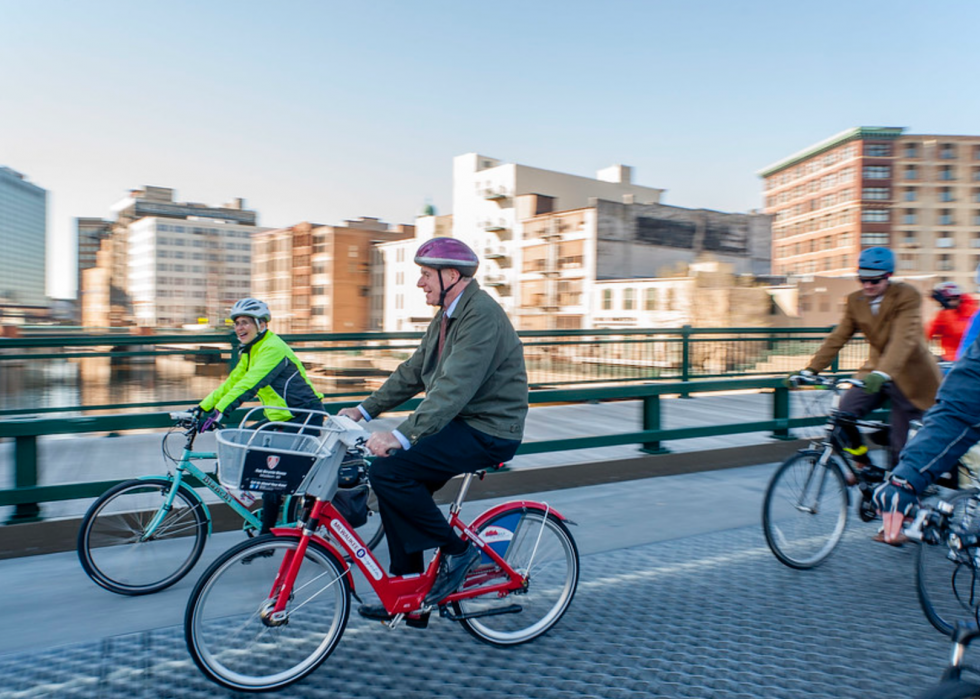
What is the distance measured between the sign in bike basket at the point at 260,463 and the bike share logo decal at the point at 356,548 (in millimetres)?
276

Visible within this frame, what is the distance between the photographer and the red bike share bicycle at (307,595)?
3.37 metres

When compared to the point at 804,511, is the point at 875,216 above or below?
above

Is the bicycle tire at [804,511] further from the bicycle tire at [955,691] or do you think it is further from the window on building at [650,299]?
the window on building at [650,299]

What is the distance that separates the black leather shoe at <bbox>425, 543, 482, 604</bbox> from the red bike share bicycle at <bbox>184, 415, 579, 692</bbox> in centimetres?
3

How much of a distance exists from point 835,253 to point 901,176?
11289 mm

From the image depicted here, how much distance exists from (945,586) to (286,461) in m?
3.32

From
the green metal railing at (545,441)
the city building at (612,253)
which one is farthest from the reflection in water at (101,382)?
the city building at (612,253)

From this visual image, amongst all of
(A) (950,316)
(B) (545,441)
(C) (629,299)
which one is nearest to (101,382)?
(B) (545,441)

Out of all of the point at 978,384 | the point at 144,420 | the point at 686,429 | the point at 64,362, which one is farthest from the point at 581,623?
the point at 64,362

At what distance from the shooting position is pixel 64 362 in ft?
27.2

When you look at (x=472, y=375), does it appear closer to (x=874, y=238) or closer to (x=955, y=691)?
(x=955, y=691)

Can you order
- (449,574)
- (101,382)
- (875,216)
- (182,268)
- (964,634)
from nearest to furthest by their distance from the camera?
(964,634) → (449,574) → (101,382) → (875,216) → (182,268)

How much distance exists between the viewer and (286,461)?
3.49 meters

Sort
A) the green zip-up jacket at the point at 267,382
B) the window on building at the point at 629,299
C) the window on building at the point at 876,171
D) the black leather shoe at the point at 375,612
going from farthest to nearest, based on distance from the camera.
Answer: the window on building at the point at 876,171 → the window on building at the point at 629,299 → the green zip-up jacket at the point at 267,382 → the black leather shoe at the point at 375,612
